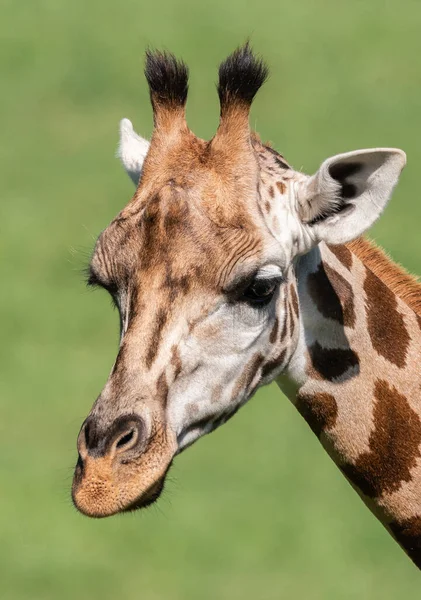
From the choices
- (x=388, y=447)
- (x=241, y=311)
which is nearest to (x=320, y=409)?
(x=388, y=447)

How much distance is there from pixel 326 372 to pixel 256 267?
1.03 m

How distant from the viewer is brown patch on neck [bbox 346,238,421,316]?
33.7ft

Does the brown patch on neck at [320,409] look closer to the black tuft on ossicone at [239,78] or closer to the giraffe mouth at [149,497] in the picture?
the giraffe mouth at [149,497]

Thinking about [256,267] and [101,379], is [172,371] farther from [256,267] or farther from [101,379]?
[101,379]

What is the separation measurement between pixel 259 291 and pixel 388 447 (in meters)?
1.38

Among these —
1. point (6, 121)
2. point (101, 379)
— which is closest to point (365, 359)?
A: point (101, 379)

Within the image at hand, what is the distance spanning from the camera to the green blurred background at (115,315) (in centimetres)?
2388

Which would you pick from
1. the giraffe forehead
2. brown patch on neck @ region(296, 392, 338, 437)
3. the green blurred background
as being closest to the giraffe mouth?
the giraffe forehead

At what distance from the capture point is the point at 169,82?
369 inches

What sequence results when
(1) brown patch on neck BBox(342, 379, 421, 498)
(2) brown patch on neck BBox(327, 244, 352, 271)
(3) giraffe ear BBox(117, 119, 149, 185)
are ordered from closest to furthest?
(1) brown patch on neck BBox(342, 379, 421, 498) → (2) brown patch on neck BBox(327, 244, 352, 271) → (3) giraffe ear BBox(117, 119, 149, 185)

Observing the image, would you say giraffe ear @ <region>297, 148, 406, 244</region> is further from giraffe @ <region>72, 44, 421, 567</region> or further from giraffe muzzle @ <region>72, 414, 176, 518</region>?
giraffe muzzle @ <region>72, 414, 176, 518</region>

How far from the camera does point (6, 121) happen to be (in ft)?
123

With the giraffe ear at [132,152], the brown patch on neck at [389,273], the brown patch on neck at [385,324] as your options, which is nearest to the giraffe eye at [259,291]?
the brown patch on neck at [385,324]

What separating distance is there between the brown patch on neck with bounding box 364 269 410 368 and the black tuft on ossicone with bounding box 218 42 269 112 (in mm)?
1502
